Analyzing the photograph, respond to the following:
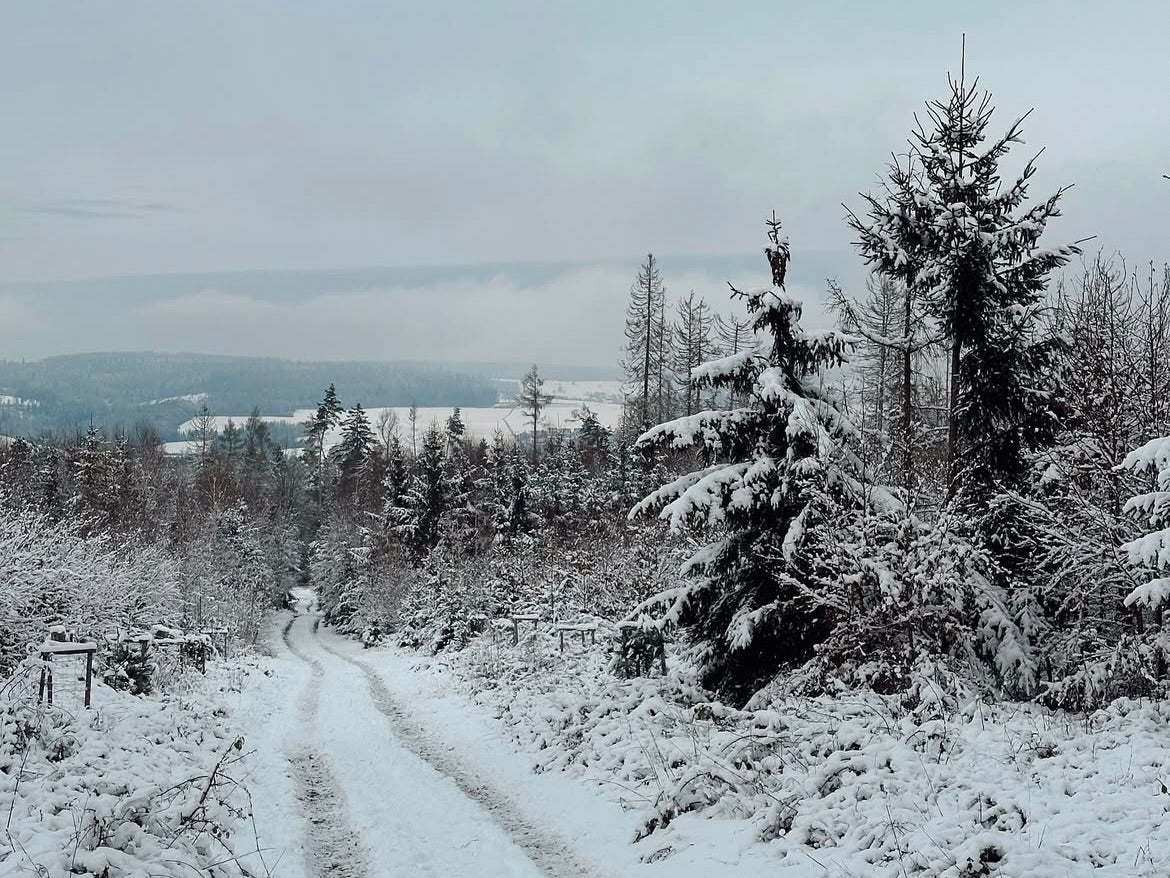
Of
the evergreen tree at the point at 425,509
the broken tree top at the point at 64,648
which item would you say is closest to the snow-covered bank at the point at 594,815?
the broken tree top at the point at 64,648

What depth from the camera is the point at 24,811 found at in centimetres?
682

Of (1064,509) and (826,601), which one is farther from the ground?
(1064,509)

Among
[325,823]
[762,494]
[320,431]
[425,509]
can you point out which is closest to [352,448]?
[320,431]

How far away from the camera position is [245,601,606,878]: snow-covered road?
23.2 feet

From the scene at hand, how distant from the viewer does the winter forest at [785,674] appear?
6641 millimetres

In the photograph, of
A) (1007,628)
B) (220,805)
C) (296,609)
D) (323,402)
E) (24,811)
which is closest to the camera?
(24,811)

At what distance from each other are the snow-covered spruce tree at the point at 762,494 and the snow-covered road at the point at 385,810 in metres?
4.41

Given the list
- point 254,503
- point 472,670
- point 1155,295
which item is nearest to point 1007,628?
point 1155,295

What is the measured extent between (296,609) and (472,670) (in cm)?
4448

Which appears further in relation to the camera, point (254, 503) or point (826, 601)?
point (254, 503)

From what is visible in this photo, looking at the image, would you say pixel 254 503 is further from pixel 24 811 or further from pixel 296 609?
pixel 24 811

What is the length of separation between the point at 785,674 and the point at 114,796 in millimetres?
8385

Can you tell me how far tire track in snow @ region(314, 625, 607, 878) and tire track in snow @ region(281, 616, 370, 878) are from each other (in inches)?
52.5

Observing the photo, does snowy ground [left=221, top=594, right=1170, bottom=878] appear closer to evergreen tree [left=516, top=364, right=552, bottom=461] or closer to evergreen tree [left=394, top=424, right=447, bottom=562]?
evergreen tree [left=394, top=424, right=447, bottom=562]
